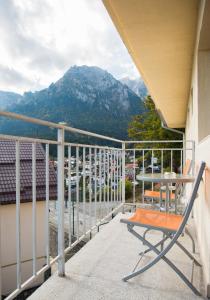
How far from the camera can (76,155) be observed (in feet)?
8.89

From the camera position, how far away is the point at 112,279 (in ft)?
7.25

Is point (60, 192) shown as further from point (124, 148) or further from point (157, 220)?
point (124, 148)

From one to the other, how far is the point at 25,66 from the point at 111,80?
46.4 ft

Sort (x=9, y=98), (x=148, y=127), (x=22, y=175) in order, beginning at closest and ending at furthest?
1. (x=22, y=175)
2. (x=148, y=127)
3. (x=9, y=98)

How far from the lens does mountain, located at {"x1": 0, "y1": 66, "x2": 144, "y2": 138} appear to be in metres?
25.5

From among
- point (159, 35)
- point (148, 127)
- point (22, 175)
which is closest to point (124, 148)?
point (159, 35)

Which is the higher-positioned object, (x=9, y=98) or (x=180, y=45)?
(x=9, y=98)

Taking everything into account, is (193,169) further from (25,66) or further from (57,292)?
(25,66)

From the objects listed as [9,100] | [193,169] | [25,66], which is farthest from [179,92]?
[25,66]

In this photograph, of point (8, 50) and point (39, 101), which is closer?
point (39, 101)

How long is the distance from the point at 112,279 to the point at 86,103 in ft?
103

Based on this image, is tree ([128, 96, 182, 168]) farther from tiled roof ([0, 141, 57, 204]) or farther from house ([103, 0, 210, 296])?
tiled roof ([0, 141, 57, 204])

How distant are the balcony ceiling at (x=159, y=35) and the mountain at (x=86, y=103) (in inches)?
619

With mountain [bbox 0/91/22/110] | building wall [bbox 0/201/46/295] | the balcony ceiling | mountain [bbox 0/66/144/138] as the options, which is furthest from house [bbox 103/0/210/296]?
mountain [bbox 0/91/22/110]
